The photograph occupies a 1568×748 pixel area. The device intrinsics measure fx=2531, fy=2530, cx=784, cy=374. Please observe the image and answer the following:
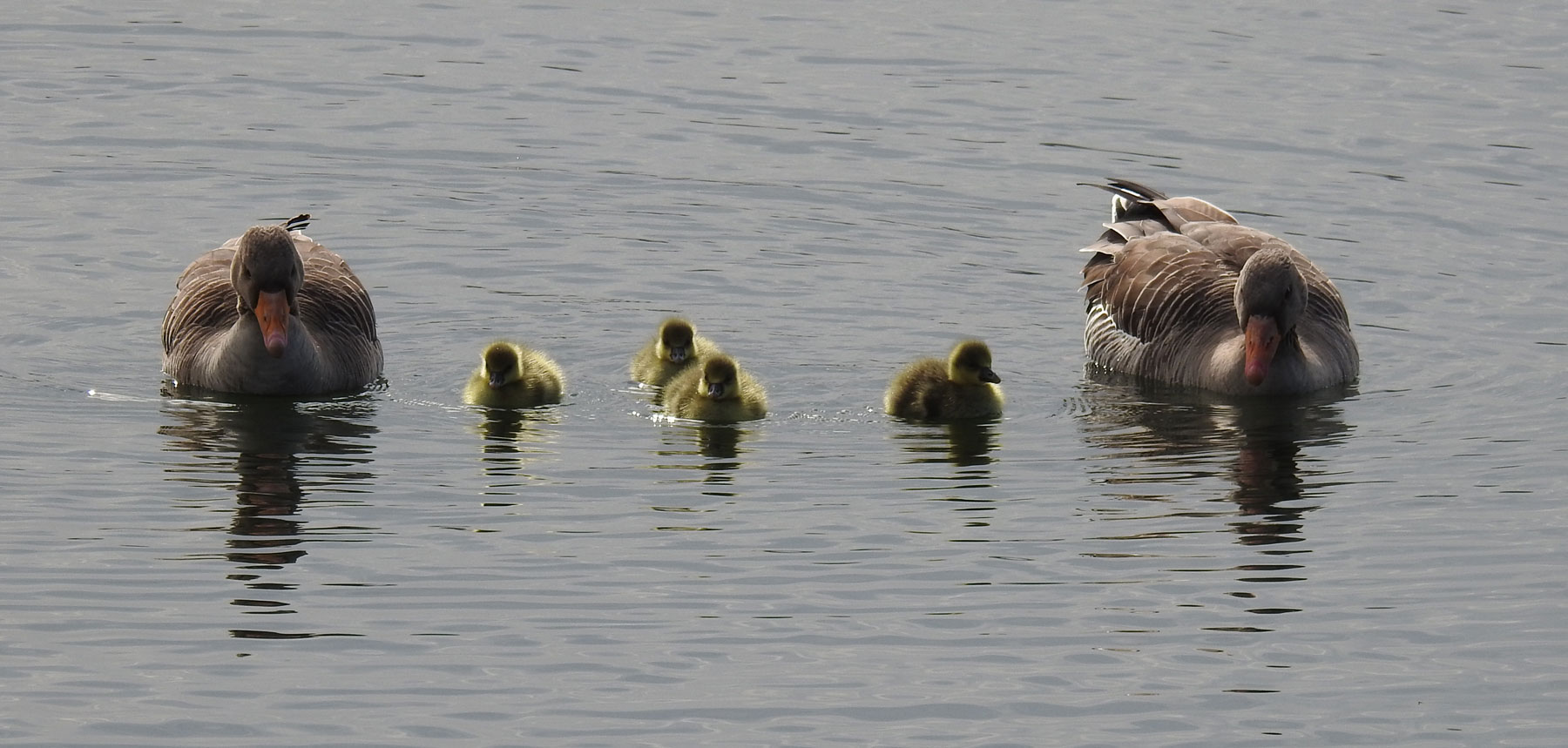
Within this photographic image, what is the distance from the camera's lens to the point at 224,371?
14781mm

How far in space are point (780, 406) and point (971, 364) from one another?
1191 millimetres

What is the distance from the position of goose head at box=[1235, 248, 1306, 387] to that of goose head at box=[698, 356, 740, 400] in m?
3.31

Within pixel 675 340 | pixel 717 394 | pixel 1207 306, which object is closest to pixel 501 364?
pixel 675 340

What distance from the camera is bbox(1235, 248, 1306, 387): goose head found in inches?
601

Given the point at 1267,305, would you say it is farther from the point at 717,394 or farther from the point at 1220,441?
the point at 717,394

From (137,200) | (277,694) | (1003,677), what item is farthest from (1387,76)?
(277,694)

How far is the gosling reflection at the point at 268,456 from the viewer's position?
1173cm

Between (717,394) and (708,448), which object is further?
(717,394)

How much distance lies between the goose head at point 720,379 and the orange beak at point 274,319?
251 cm

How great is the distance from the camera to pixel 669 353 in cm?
1491

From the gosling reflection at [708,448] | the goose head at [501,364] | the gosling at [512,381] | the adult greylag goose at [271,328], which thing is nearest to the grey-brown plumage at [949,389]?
the gosling reflection at [708,448]

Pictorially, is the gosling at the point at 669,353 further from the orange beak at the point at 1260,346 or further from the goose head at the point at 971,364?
the orange beak at the point at 1260,346

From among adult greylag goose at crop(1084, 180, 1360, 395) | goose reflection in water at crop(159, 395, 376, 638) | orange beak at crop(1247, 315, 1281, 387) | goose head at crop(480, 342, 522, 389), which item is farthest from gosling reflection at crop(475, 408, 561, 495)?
orange beak at crop(1247, 315, 1281, 387)

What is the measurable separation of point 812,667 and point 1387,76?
14465 millimetres
